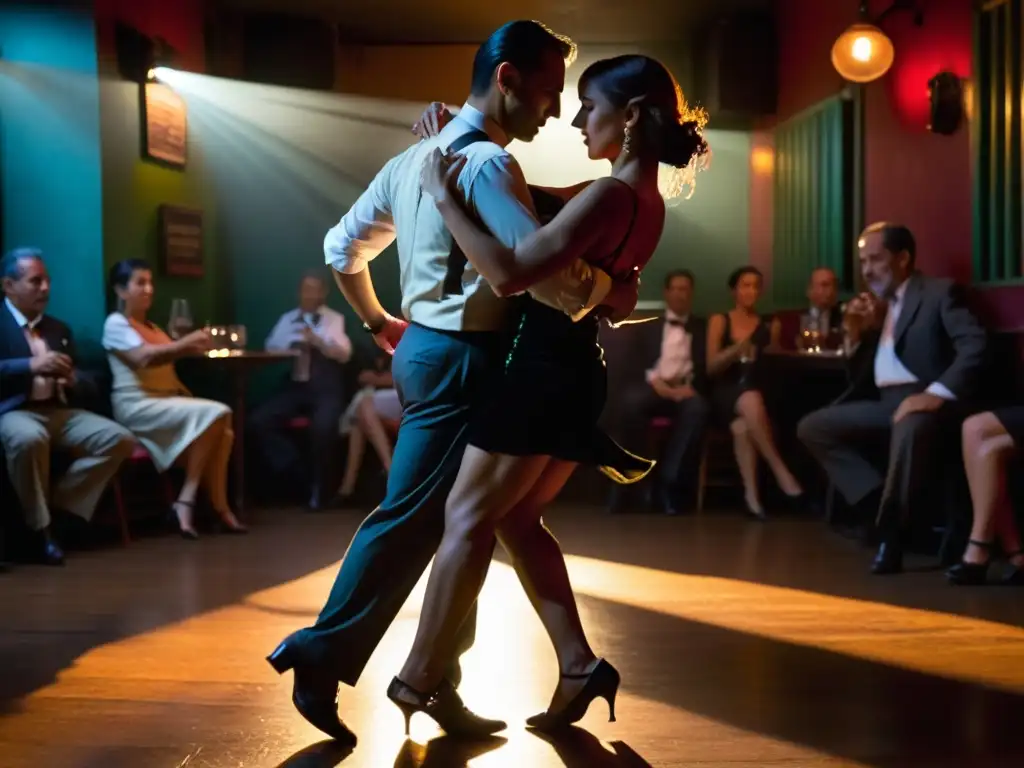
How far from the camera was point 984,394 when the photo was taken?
4656 millimetres

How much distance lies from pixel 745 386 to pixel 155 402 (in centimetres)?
295

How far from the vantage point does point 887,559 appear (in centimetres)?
444

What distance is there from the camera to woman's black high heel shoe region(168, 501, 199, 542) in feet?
17.6

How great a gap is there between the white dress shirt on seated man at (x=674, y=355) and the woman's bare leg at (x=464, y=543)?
416 centimetres

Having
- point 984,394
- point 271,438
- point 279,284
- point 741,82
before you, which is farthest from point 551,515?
point 741,82

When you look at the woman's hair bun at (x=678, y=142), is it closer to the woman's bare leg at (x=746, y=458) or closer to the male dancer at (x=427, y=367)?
the male dancer at (x=427, y=367)

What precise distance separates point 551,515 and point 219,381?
2.02 m

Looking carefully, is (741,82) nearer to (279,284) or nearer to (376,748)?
(279,284)

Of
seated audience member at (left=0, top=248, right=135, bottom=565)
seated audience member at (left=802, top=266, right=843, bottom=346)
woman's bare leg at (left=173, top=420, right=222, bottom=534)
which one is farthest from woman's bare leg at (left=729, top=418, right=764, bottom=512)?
seated audience member at (left=0, top=248, right=135, bottom=565)

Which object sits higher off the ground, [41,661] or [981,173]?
[981,173]

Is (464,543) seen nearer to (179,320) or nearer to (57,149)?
(179,320)

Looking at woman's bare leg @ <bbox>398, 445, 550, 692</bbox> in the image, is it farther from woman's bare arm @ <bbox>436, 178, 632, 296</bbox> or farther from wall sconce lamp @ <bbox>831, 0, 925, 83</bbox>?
wall sconce lamp @ <bbox>831, 0, 925, 83</bbox>

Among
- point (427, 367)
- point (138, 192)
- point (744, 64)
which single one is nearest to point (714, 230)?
point (744, 64)

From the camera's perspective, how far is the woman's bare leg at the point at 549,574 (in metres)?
2.39
